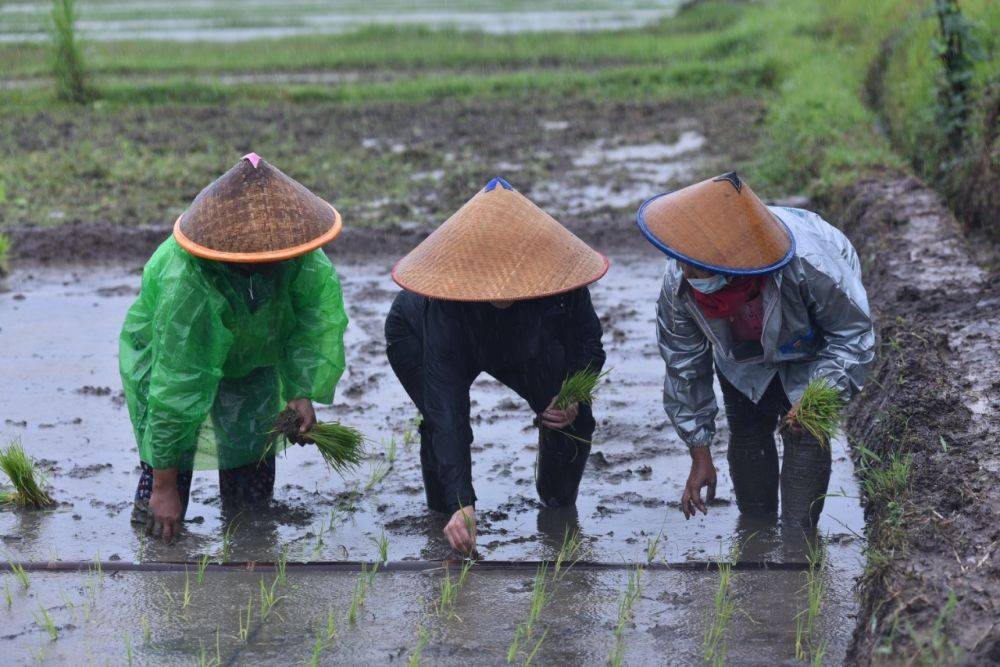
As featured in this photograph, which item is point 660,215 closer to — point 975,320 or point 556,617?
point 556,617

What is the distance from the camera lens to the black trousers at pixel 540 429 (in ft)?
13.4

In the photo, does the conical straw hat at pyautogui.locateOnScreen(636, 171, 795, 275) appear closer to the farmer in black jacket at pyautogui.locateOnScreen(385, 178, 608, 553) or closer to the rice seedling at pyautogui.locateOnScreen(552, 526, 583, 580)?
the farmer in black jacket at pyautogui.locateOnScreen(385, 178, 608, 553)

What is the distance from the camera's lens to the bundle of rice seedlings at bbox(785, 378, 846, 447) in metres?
3.62

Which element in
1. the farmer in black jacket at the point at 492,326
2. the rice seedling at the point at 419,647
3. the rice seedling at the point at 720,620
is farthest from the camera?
the farmer in black jacket at the point at 492,326

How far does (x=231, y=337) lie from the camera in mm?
3857

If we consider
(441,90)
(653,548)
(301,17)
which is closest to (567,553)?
(653,548)

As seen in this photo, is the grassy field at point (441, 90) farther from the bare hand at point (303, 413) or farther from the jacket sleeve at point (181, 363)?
the jacket sleeve at point (181, 363)

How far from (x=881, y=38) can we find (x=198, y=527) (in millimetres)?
9258

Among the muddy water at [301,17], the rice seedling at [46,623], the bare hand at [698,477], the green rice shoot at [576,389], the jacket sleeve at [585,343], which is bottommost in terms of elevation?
the muddy water at [301,17]

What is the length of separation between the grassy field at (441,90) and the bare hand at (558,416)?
4.48 meters

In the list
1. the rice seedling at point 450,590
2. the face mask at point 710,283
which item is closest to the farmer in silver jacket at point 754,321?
the face mask at point 710,283

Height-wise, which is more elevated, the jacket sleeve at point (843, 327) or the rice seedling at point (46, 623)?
the jacket sleeve at point (843, 327)

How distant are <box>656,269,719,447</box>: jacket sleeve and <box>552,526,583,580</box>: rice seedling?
0.51m

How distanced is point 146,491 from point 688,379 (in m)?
1.86
